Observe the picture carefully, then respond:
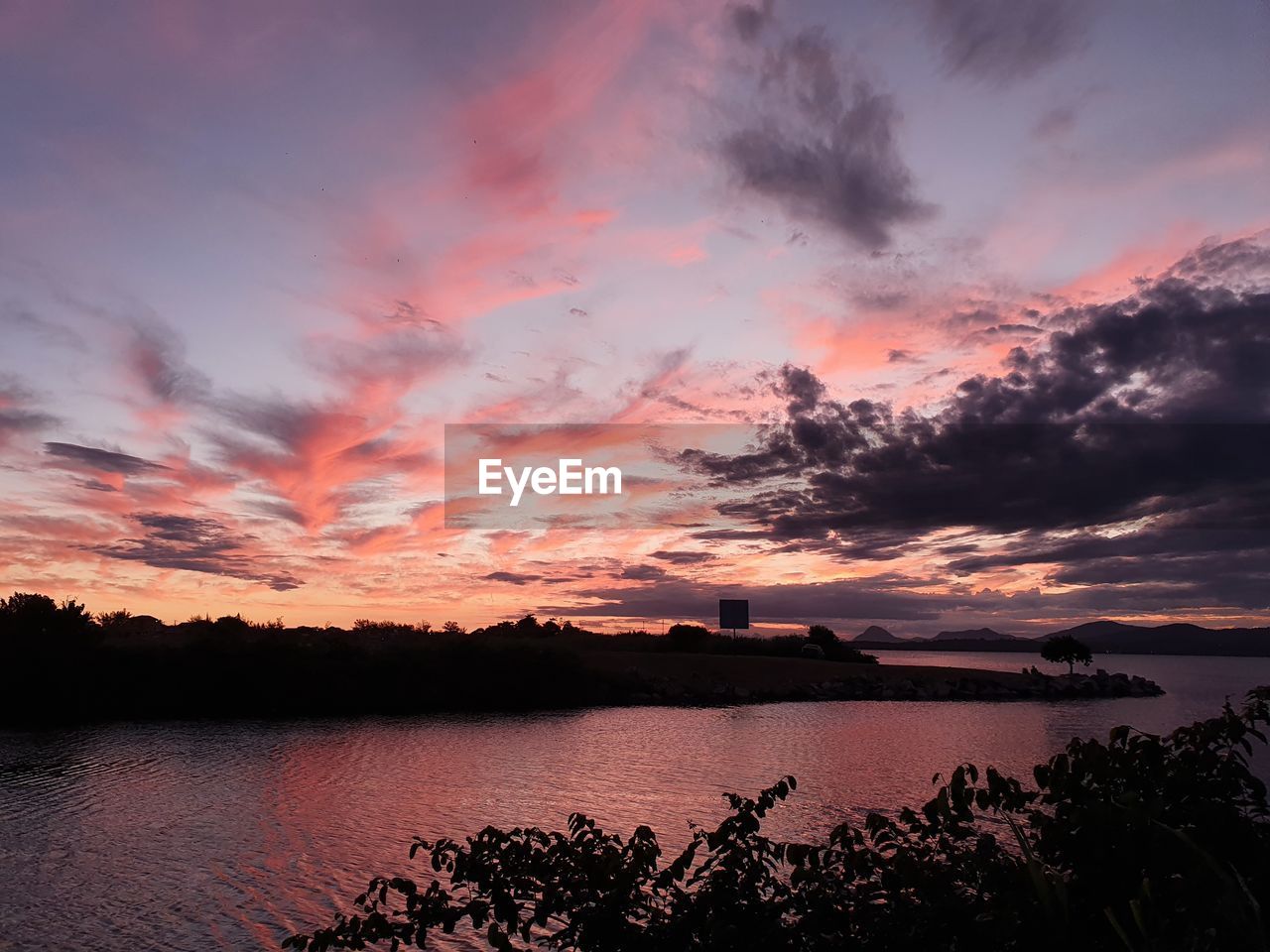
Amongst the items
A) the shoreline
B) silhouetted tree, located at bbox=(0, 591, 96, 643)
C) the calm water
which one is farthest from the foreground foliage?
silhouetted tree, located at bbox=(0, 591, 96, 643)

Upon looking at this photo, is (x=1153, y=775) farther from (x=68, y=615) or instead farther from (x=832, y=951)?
(x=68, y=615)

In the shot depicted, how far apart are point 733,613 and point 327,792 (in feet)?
223

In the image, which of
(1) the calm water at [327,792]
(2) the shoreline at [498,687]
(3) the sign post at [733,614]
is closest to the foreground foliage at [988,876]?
(1) the calm water at [327,792]

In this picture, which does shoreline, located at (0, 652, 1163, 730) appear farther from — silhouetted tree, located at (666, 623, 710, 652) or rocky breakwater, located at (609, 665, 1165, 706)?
silhouetted tree, located at (666, 623, 710, 652)

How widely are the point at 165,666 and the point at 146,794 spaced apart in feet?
94.7

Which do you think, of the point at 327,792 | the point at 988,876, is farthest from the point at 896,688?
the point at 988,876

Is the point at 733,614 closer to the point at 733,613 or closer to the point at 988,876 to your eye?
the point at 733,613

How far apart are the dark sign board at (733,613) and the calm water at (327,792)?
1481 inches

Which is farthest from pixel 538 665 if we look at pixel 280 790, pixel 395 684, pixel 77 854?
pixel 77 854

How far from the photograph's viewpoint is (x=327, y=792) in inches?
1043

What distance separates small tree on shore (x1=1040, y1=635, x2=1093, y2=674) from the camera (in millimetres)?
93375

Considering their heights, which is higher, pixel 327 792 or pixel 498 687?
pixel 498 687

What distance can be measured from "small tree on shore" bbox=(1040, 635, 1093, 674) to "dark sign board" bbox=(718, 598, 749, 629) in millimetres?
34559

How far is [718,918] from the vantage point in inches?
250
